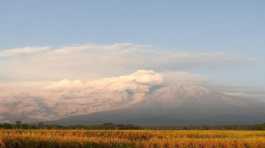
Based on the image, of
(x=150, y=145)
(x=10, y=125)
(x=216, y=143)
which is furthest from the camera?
(x=10, y=125)

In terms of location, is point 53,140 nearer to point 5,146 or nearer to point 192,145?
point 5,146

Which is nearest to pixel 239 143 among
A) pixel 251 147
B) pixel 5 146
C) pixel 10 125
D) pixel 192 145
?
pixel 251 147

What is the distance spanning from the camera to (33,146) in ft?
86.0

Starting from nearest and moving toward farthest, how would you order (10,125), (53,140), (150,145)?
→ (53,140) < (150,145) < (10,125)

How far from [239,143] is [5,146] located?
14482mm

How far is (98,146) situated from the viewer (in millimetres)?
27969

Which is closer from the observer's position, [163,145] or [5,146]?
[5,146]

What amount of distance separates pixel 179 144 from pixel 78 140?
6.08 meters

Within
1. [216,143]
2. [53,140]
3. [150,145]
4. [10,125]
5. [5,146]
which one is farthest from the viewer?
[10,125]

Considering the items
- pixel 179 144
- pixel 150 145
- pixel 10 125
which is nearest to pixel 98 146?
pixel 150 145

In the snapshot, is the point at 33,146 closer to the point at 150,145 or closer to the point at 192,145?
the point at 150,145

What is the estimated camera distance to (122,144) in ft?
94.7

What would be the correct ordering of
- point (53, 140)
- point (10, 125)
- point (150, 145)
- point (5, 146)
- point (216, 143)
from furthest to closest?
1. point (10, 125)
2. point (216, 143)
3. point (150, 145)
4. point (53, 140)
5. point (5, 146)

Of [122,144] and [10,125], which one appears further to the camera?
[10,125]
